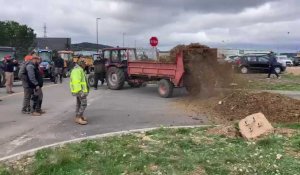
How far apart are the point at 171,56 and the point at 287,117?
24.5 feet

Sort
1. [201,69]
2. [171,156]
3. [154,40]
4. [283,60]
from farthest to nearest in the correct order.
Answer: [283,60]
[154,40]
[201,69]
[171,156]

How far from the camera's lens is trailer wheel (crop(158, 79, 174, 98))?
18.8 m

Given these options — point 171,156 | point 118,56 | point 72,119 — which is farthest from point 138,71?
point 171,156

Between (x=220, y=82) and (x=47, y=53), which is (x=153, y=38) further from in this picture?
(x=47, y=53)

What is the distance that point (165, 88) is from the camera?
18984mm

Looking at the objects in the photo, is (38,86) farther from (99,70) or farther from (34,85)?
(99,70)

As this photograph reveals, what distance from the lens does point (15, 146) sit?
9.30 m

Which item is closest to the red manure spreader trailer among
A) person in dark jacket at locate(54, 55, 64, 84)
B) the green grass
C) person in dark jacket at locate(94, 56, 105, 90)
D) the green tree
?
person in dark jacket at locate(94, 56, 105, 90)

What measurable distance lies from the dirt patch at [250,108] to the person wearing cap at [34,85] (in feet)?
14.4

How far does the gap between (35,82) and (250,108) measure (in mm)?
5924

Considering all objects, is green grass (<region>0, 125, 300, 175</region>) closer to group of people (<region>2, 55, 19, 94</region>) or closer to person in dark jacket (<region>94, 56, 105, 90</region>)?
group of people (<region>2, 55, 19, 94</region>)

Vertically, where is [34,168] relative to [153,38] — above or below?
below

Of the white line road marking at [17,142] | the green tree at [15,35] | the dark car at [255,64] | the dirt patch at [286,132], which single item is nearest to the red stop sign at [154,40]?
the dark car at [255,64]

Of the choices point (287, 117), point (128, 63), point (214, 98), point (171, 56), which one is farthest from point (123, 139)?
point (128, 63)
